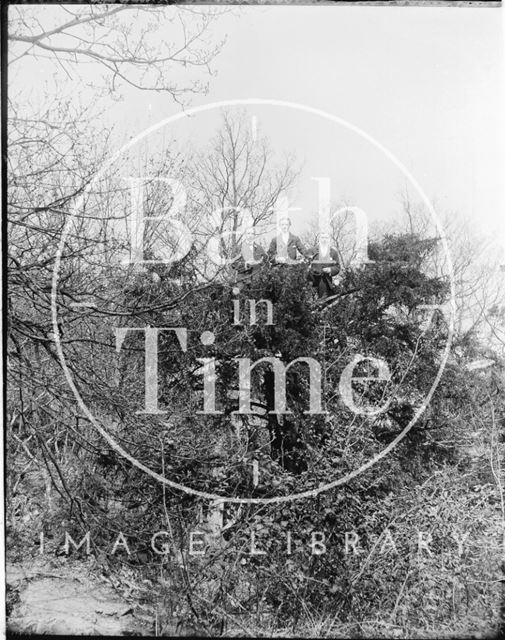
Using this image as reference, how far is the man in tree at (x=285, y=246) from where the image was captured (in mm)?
3936

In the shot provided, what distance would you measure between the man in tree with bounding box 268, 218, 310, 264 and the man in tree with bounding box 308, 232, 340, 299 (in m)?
0.09

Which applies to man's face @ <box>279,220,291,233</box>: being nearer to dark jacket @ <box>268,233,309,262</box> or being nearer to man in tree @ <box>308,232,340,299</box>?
dark jacket @ <box>268,233,309,262</box>

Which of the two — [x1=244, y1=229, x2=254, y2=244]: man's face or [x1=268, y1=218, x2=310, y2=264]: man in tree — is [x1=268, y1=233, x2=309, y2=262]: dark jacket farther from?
[x1=244, y1=229, x2=254, y2=244]: man's face

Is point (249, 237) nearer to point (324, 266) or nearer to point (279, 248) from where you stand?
point (279, 248)

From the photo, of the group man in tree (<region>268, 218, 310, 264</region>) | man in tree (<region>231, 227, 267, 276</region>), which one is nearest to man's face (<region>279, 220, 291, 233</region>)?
man in tree (<region>268, 218, 310, 264</region>)

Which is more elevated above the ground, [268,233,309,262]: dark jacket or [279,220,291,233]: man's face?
[279,220,291,233]: man's face

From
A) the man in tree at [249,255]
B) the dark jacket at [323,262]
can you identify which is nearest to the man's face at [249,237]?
the man in tree at [249,255]

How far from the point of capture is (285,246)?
3938mm

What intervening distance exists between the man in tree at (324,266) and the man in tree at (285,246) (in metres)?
0.09

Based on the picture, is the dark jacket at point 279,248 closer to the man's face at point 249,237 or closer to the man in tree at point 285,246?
the man in tree at point 285,246

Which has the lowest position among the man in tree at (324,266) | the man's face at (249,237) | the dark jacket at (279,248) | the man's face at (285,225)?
the man in tree at (324,266)

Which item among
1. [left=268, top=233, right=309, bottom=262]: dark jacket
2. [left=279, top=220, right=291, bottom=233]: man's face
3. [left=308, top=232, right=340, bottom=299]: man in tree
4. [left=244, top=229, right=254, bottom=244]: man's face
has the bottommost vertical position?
[left=308, top=232, right=340, bottom=299]: man in tree

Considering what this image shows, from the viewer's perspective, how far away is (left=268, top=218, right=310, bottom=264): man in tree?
394 cm

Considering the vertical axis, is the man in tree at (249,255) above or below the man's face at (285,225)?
below
